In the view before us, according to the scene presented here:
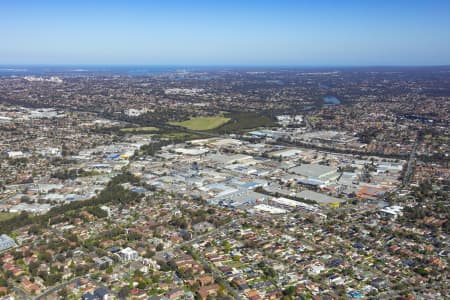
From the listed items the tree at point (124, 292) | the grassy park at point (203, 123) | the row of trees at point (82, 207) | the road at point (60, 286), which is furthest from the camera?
the grassy park at point (203, 123)

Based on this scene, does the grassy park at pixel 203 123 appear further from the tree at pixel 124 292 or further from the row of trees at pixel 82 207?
the tree at pixel 124 292

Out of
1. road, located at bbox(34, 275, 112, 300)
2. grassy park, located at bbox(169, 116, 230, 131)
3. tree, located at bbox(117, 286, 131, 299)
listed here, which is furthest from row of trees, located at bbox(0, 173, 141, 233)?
grassy park, located at bbox(169, 116, 230, 131)

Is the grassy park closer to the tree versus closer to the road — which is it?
the road

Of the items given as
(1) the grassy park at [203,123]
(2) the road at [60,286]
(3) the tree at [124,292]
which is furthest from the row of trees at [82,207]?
(1) the grassy park at [203,123]

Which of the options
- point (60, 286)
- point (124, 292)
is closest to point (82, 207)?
point (60, 286)

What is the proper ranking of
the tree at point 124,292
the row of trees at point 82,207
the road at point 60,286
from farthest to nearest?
the row of trees at point 82,207
the road at point 60,286
the tree at point 124,292

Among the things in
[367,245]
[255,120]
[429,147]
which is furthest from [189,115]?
[367,245]

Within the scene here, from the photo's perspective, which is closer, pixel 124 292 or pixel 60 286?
pixel 124 292

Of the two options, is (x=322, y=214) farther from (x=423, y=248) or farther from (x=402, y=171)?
(x=402, y=171)

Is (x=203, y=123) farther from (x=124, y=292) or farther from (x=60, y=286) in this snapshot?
(x=124, y=292)

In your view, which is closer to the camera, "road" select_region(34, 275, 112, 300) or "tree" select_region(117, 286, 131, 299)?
"tree" select_region(117, 286, 131, 299)

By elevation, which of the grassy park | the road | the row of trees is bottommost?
the grassy park

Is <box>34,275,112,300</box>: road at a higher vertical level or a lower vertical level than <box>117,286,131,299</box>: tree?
lower
